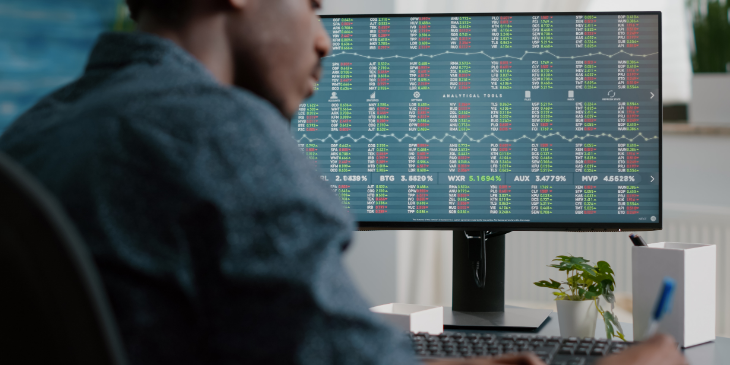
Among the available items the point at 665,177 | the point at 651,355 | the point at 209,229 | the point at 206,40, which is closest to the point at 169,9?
Result: the point at 206,40

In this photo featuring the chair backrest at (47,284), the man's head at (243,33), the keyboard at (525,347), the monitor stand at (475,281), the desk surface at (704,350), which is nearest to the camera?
the chair backrest at (47,284)

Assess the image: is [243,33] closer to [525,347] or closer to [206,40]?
[206,40]

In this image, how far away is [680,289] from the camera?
2.80ft

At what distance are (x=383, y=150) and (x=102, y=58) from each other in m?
0.62

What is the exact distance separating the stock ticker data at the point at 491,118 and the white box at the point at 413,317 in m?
0.16

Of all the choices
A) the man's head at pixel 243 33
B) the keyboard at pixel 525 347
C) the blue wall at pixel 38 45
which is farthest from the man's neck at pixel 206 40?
the blue wall at pixel 38 45

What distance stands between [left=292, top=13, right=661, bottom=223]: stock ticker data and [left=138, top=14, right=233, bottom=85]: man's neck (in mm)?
604

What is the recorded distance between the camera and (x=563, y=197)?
3.29 feet

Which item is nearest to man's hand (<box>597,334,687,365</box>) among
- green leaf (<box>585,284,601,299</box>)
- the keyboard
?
the keyboard

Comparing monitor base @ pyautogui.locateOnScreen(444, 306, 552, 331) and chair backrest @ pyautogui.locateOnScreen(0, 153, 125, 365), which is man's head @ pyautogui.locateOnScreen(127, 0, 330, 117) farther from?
monitor base @ pyautogui.locateOnScreen(444, 306, 552, 331)

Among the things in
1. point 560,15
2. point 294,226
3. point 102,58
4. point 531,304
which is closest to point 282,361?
point 294,226

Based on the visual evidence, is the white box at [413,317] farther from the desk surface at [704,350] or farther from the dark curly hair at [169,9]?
the dark curly hair at [169,9]

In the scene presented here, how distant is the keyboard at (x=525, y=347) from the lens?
2.17 feet

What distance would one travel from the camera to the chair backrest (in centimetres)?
29
